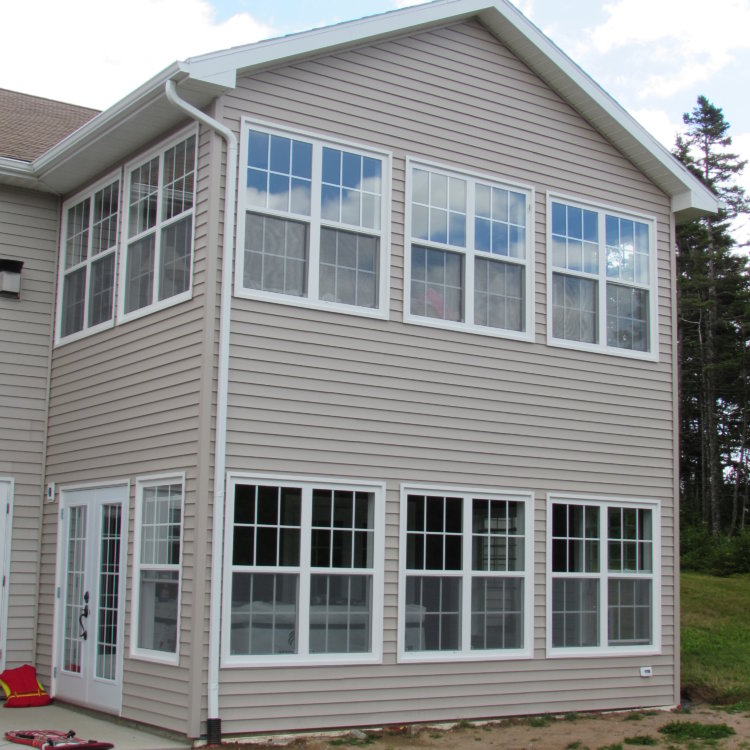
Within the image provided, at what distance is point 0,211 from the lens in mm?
11922

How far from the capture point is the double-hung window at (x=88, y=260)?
36.8 feet

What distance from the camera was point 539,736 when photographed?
32.2 feet

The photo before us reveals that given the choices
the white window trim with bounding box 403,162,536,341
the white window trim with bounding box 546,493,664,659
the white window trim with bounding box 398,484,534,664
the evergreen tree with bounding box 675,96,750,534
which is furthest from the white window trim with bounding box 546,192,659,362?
the evergreen tree with bounding box 675,96,750,534

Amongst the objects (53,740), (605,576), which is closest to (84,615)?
(53,740)

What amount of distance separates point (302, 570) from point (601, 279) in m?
5.01

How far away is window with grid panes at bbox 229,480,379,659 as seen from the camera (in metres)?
9.20

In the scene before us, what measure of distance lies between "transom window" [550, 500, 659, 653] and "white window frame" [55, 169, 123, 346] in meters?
5.23

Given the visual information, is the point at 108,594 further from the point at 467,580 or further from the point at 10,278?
the point at 10,278

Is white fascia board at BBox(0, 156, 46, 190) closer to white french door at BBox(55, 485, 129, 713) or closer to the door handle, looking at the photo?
white french door at BBox(55, 485, 129, 713)

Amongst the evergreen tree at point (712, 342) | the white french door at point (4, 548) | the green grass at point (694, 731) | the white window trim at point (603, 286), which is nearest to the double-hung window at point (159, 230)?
the white french door at point (4, 548)

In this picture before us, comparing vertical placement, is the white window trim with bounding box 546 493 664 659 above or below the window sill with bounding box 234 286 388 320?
below

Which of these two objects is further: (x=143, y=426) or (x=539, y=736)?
(x=143, y=426)

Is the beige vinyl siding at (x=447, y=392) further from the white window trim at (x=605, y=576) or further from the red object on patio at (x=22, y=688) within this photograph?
the red object on patio at (x=22, y=688)

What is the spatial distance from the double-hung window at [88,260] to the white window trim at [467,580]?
3775mm
